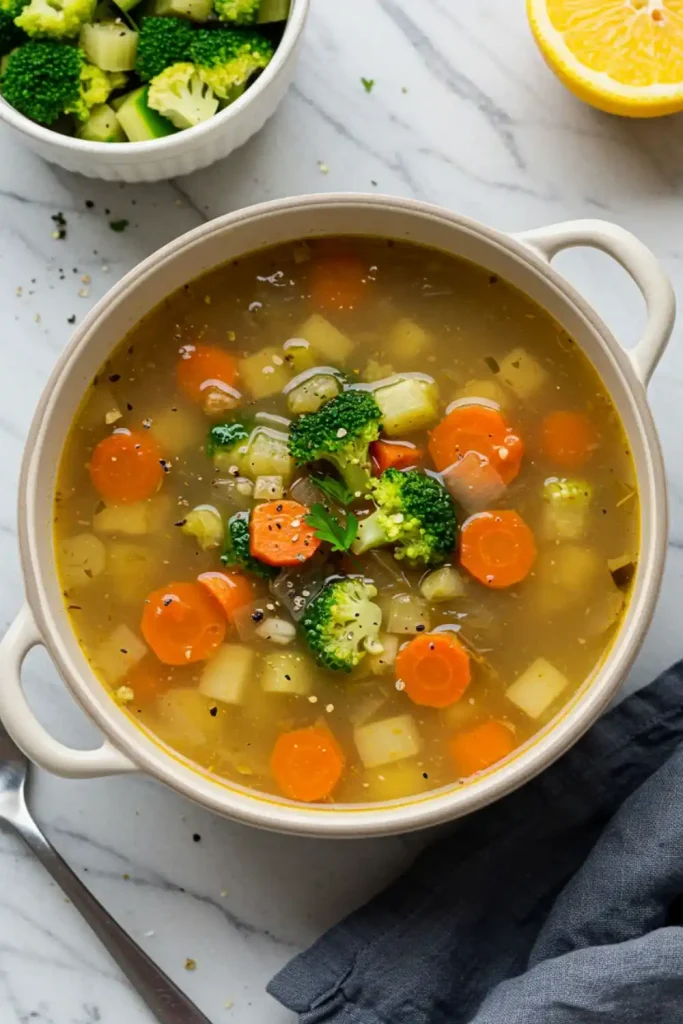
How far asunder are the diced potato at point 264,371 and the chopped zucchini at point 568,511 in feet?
2.00

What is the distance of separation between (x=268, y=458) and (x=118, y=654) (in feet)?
1.68

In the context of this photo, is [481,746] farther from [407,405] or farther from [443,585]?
[407,405]

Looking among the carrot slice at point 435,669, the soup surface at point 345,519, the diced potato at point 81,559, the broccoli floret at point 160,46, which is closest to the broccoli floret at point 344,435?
the soup surface at point 345,519

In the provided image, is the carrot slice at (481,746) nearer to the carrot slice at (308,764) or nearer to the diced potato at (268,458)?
the carrot slice at (308,764)

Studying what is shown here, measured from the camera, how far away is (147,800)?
2.63m

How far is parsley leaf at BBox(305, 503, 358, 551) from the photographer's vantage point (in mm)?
2256

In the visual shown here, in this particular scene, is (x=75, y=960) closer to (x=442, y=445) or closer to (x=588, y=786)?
(x=588, y=786)

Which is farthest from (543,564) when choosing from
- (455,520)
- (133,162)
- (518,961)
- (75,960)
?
(75,960)

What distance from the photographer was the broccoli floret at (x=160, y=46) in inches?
93.8

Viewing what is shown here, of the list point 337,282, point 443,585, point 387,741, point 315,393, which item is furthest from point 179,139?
point 387,741

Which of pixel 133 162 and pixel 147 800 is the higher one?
pixel 133 162

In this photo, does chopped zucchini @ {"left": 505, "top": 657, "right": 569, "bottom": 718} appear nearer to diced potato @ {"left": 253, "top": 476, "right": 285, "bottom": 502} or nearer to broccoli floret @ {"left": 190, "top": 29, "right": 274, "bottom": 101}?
diced potato @ {"left": 253, "top": 476, "right": 285, "bottom": 502}

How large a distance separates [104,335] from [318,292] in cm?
45

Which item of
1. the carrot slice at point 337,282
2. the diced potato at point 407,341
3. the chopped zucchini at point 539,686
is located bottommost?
the chopped zucchini at point 539,686
